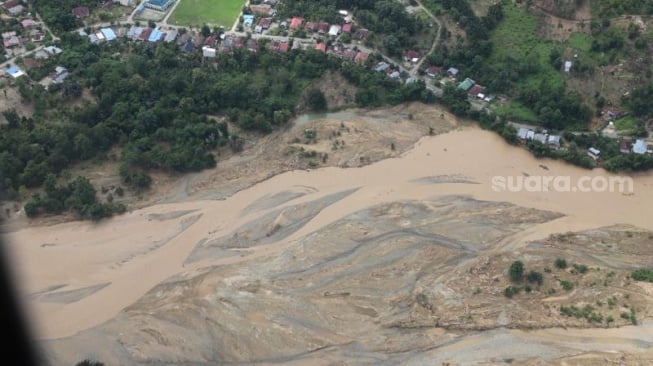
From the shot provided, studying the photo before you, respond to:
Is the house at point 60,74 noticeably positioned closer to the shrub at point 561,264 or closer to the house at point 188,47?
the house at point 188,47

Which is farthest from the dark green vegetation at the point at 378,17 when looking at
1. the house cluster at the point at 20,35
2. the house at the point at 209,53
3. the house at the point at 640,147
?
the house cluster at the point at 20,35

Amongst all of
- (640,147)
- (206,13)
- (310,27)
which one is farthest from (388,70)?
(640,147)

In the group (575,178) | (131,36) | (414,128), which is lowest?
(575,178)

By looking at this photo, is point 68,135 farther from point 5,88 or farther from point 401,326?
point 401,326

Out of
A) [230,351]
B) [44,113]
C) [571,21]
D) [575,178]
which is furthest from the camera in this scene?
[571,21]

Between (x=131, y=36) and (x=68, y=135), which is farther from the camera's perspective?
(x=131, y=36)

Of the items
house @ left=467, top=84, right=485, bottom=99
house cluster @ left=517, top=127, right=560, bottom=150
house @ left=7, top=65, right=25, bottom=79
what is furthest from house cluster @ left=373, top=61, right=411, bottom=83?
house @ left=7, top=65, right=25, bottom=79

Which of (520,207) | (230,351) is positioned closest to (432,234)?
(520,207)
